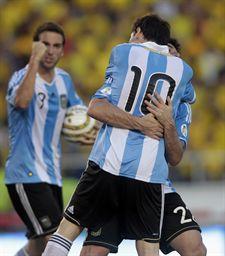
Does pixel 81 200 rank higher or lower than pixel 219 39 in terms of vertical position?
lower

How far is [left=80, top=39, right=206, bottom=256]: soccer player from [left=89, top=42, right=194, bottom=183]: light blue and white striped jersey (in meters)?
0.18

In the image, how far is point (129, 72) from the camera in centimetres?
539

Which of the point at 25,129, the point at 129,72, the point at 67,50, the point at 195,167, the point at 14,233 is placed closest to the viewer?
the point at 129,72

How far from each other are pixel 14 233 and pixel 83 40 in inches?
187

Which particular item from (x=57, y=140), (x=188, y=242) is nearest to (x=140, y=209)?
(x=188, y=242)

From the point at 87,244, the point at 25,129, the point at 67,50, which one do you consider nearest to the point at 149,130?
the point at 87,244

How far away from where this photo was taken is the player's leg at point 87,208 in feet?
17.8

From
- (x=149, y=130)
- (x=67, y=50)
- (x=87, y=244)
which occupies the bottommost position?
(x=87, y=244)

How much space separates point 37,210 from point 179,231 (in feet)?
5.10

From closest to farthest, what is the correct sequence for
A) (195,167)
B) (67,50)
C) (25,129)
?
(25,129), (195,167), (67,50)

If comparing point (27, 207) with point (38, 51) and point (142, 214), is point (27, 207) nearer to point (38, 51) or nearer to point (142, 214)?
point (38, 51)

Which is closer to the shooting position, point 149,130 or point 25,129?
point 149,130

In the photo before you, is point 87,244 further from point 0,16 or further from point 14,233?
point 0,16

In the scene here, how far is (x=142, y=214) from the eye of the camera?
5.44 metres
